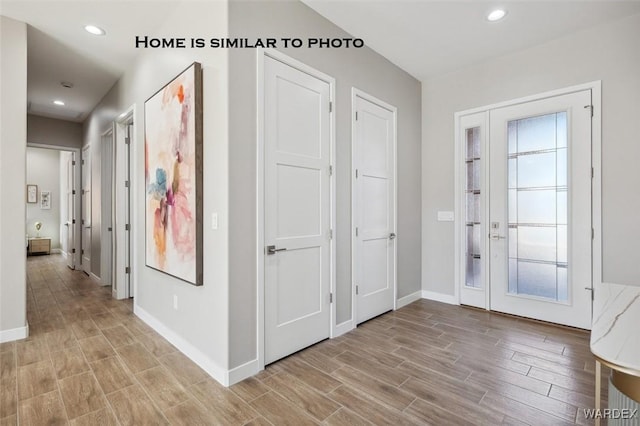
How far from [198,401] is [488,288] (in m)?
3.36

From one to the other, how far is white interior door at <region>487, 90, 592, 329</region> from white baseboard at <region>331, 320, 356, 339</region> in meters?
1.86

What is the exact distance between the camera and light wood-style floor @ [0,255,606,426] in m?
1.86

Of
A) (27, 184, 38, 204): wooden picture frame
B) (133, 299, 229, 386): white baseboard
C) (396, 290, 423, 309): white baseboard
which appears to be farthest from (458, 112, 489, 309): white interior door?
(27, 184, 38, 204): wooden picture frame

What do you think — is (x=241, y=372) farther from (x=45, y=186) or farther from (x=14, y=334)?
(x=45, y=186)

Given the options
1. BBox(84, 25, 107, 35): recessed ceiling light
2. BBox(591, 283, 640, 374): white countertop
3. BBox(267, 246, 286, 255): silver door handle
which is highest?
BBox(84, 25, 107, 35): recessed ceiling light

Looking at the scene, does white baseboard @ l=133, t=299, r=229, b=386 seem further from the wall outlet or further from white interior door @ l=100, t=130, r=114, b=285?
white interior door @ l=100, t=130, r=114, b=285

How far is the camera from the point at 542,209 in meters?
3.39

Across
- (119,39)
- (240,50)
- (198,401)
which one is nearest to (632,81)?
(240,50)

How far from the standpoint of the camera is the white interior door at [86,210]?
18.3ft

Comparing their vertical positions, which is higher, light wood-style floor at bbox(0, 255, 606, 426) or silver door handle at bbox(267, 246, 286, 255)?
silver door handle at bbox(267, 246, 286, 255)

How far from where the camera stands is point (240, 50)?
2.24m

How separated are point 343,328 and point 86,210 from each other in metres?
5.44

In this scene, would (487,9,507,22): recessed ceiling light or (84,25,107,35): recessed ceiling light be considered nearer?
(487,9,507,22): recessed ceiling light

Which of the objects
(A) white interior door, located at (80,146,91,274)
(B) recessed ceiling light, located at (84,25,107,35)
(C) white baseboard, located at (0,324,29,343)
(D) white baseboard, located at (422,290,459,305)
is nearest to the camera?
(C) white baseboard, located at (0,324,29,343)
